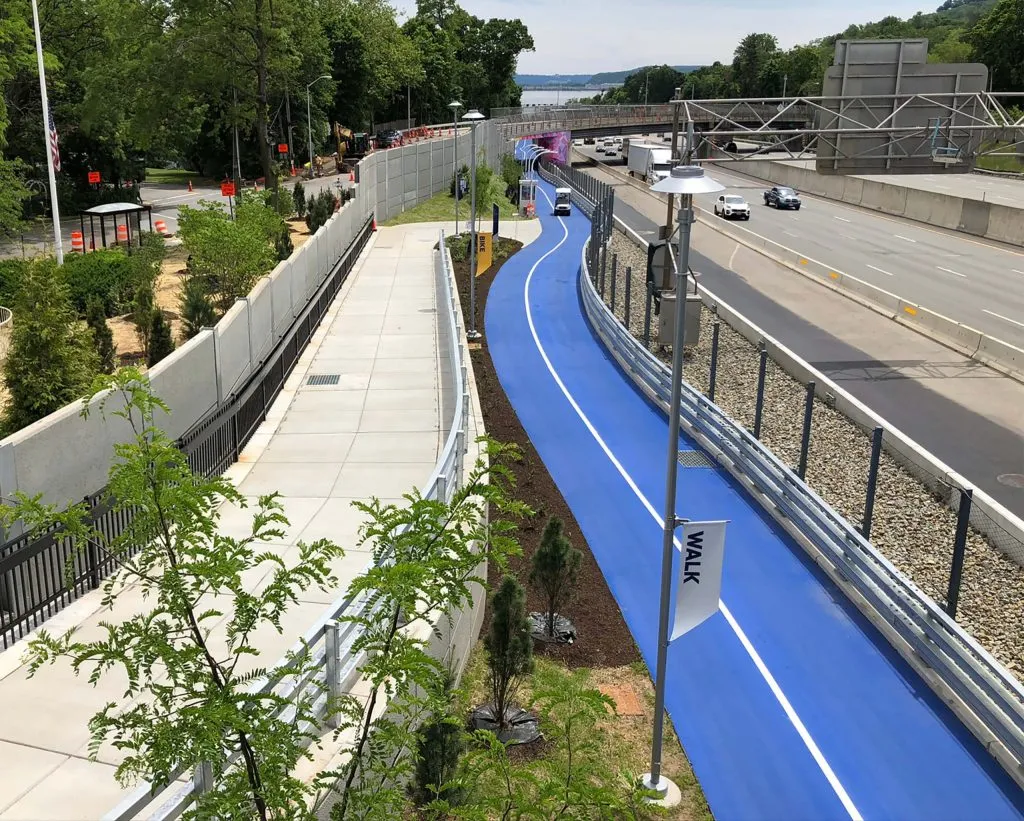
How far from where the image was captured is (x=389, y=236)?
47000mm

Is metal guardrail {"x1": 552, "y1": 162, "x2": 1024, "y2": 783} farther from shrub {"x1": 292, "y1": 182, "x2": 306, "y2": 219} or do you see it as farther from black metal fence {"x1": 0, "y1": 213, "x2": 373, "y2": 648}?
shrub {"x1": 292, "y1": 182, "x2": 306, "y2": 219}

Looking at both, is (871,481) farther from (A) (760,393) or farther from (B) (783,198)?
(B) (783,198)

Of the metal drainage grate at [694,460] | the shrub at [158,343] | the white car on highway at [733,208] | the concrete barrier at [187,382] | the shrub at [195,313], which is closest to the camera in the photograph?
the concrete barrier at [187,382]

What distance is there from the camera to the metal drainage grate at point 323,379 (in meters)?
22.2

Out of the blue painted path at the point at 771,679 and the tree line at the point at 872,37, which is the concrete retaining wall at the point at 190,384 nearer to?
the blue painted path at the point at 771,679

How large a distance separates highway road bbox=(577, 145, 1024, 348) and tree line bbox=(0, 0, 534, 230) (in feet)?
78.7

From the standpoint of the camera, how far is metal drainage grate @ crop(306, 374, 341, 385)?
874 inches

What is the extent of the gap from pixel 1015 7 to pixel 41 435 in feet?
367

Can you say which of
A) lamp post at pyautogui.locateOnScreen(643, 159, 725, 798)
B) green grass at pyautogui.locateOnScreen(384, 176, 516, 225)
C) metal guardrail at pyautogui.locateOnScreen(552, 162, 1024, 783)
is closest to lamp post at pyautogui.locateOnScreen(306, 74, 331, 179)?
green grass at pyautogui.locateOnScreen(384, 176, 516, 225)

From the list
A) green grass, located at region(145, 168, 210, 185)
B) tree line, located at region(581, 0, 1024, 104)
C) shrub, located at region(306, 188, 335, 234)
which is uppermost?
tree line, located at region(581, 0, 1024, 104)

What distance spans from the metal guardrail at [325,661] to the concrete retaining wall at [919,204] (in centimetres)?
2690

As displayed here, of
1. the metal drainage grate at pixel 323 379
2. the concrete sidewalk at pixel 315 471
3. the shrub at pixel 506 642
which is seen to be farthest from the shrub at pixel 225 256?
the shrub at pixel 506 642

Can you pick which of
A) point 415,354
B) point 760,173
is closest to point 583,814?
point 415,354

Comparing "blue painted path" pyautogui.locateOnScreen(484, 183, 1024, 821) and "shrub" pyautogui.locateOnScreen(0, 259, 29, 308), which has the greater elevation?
"shrub" pyautogui.locateOnScreen(0, 259, 29, 308)
